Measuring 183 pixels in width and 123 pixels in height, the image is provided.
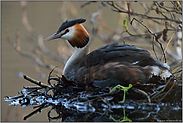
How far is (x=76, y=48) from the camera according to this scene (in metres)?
4.20

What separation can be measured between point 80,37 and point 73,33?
0.12 metres

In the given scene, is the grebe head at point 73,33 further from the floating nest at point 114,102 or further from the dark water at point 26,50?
the dark water at point 26,50

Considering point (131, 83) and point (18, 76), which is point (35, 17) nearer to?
point (18, 76)

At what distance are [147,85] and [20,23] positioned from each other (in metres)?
8.03

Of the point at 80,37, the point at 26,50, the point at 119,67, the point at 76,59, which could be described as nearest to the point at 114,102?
the point at 119,67

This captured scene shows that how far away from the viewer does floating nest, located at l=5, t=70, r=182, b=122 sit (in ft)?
9.47

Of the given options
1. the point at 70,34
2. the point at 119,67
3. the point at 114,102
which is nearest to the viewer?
the point at 114,102

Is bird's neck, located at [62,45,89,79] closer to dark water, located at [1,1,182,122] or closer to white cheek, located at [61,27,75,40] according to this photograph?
white cheek, located at [61,27,75,40]

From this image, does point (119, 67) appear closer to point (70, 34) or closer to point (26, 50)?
point (70, 34)

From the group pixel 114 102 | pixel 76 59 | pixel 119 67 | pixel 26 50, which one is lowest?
pixel 114 102

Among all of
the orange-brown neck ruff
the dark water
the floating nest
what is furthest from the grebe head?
the dark water

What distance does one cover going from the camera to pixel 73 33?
4.09 meters

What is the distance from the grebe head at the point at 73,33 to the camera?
4031 millimetres

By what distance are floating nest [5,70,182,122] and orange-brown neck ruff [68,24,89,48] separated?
0.84m
